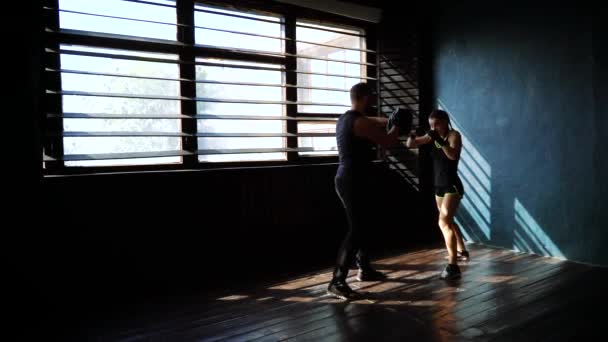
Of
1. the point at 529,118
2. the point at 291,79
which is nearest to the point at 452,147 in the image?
the point at 529,118

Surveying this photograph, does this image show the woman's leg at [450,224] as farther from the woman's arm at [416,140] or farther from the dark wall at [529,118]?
the dark wall at [529,118]

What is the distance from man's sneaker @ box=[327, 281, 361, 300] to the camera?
11.5 ft

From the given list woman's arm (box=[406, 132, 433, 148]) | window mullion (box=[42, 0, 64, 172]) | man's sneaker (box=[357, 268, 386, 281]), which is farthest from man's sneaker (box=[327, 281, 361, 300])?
window mullion (box=[42, 0, 64, 172])

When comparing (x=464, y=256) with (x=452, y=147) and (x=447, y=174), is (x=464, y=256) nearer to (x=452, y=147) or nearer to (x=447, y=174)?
(x=447, y=174)

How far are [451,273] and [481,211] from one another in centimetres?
148

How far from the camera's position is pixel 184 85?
165 inches

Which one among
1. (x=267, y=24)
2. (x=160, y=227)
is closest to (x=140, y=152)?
(x=160, y=227)

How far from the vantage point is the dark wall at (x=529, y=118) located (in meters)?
4.29

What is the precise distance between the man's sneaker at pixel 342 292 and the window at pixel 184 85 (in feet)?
5.20

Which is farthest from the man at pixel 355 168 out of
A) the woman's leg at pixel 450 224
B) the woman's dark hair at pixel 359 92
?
the woman's leg at pixel 450 224

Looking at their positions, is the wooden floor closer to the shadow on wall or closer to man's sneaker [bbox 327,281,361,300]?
man's sneaker [bbox 327,281,361,300]

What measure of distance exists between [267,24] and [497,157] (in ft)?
9.06

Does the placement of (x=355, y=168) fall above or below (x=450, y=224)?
above

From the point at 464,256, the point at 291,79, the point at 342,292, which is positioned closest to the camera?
the point at 342,292
